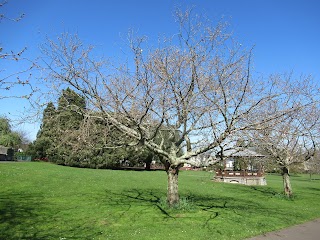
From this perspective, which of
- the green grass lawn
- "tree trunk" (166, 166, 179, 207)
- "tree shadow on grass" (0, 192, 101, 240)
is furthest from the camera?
"tree trunk" (166, 166, 179, 207)

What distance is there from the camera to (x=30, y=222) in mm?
9266

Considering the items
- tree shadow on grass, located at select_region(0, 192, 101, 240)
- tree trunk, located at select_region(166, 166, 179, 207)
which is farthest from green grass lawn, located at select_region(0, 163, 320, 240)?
tree trunk, located at select_region(166, 166, 179, 207)

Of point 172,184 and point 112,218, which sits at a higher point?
point 172,184

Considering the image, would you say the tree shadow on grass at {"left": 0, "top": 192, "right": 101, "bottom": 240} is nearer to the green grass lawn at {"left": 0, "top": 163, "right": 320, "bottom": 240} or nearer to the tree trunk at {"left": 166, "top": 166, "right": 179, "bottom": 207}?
the green grass lawn at {"left": 0, "top": 163, "right": 320, "bottom": 240}

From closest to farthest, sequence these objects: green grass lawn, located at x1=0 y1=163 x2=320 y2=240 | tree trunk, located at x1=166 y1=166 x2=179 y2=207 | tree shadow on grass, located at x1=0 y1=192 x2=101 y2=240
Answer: tree shadow on grass, located at x1=0 y1=192 x2=101 y2=240 < green grass lawn, located at x1=0 y1=163 x2=320 y2=240 < tree trunk, located at x1=166 y1=166 x2=179 y2=207

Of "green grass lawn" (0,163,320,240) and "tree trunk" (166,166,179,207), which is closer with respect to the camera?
"green grass lawn" (0,163,320,240)

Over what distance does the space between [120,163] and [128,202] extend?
36.0m

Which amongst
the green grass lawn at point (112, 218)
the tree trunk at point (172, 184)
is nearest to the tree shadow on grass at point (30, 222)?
the green grass lawn at point (112, 218)

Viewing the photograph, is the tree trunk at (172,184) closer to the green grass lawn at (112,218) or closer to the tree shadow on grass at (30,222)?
the green grass lawn at (112,218)

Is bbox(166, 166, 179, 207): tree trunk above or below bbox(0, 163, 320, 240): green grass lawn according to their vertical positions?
above

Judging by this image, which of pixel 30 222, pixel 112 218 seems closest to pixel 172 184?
pixel 112 218

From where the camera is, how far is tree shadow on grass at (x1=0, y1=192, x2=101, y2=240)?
8.09 metres

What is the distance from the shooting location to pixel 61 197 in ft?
45.6

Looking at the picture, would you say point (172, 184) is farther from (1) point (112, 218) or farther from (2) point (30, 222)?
(2) point (30, 222)
